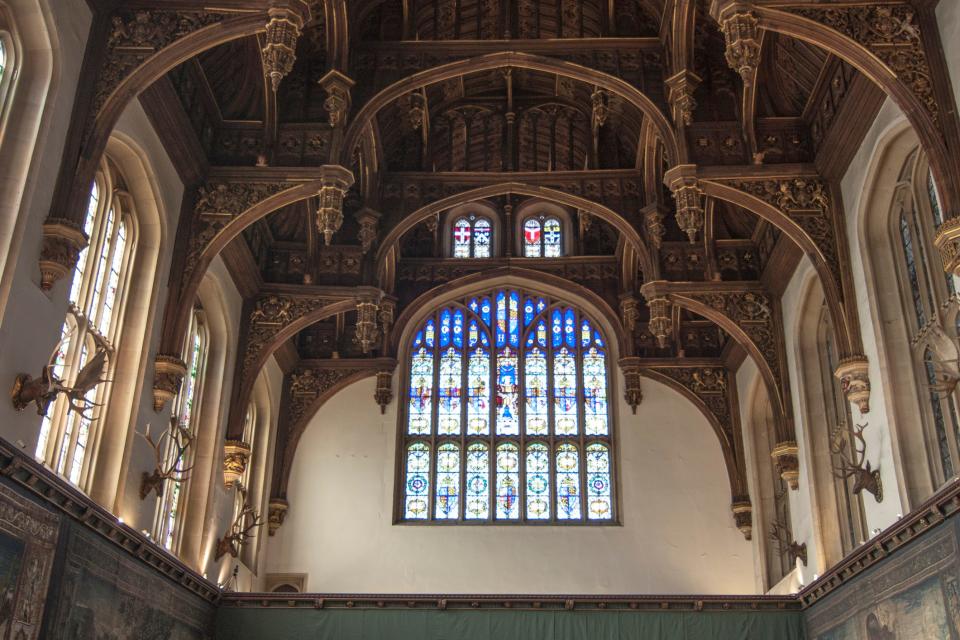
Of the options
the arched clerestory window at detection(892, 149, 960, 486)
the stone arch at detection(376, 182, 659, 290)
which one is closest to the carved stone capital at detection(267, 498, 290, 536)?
the stone arch at detection(376, 182, 659, 290)

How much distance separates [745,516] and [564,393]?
4852 millimetres

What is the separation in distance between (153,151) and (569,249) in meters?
11.7

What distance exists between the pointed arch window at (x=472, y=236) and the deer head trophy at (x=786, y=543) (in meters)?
9.17

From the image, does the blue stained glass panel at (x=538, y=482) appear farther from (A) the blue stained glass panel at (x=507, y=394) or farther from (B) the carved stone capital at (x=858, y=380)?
(B) the carved stone capital at (x=858, y=380)

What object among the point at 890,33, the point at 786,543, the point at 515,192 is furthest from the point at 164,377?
the point at 786,543

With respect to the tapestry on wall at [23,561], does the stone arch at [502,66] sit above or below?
above

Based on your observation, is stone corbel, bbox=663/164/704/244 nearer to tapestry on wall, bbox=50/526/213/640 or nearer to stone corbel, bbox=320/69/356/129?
stone corbel, bbox=320/69/356/129

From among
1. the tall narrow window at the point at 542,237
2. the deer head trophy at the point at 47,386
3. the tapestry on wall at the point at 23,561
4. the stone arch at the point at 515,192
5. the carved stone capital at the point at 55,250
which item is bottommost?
the tapestry on wall at the point at 23,561

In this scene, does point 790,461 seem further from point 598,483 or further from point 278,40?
point 278,40

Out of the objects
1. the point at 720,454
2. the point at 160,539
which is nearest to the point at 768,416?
the point at 720,454

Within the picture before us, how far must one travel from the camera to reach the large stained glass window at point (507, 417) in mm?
23453

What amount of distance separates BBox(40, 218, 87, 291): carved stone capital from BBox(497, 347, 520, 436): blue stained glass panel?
1324cm

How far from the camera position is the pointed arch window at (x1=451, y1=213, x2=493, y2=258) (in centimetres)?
2556

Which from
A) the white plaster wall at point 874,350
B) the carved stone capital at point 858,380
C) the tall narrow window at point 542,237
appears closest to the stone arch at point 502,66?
the white plaster wall at point 874,350
